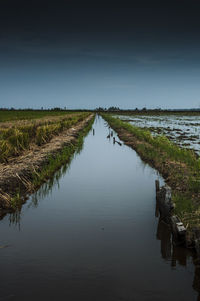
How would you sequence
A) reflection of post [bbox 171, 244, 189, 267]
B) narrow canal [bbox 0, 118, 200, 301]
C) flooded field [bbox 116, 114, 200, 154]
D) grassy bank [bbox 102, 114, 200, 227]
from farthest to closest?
flooded field [bbox 116, 114, 200, 154] < grassy bank [bbox 102, 114, 200, 227] < reflection of post [bbox 171, 244, 189, 267] < narrow canal [bbox 0, 118, 200, 301]

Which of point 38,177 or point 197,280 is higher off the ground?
point 38,177

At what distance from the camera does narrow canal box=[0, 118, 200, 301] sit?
2.83 meters

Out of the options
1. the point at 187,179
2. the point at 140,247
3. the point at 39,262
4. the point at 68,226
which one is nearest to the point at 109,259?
the point at 140,247

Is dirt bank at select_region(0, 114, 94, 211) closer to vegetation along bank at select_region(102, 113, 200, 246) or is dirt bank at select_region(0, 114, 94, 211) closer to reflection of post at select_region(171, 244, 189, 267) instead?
reflection of post at select_region(171, 244, 189, 267)

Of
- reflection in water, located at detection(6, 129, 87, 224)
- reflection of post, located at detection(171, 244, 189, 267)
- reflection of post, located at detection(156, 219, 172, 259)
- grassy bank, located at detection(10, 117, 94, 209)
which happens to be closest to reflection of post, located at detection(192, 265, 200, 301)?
reflection of post, located at detection(171, 244, 189, 267)

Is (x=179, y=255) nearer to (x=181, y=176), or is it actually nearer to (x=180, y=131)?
(x=181, y=176)

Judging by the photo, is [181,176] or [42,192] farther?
[181,176]

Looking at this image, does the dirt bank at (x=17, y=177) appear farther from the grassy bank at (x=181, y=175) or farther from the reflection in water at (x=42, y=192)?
the grassy bank at (x=181, y=175)

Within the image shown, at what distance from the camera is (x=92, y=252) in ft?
11.7

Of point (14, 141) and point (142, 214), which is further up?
point (14, 141)

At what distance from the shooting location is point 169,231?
4289mm

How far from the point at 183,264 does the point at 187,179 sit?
3263 mm

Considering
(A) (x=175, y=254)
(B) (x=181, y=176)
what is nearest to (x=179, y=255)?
(A) (x=175, y=254)

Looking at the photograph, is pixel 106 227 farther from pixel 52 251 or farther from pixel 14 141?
pixel 14 141
